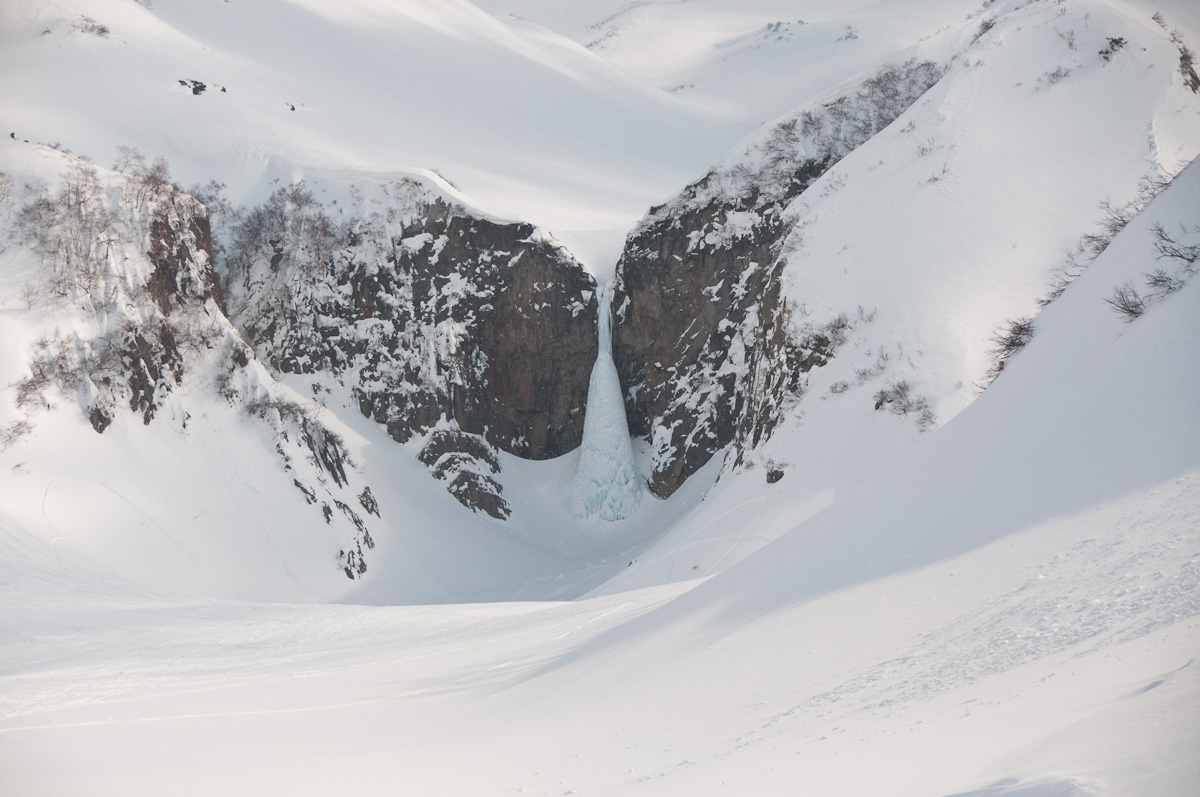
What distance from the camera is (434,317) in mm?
29188

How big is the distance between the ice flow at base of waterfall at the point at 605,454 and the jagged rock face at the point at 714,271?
2.11 feet

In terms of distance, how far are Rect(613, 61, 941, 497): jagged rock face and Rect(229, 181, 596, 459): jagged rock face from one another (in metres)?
2.34

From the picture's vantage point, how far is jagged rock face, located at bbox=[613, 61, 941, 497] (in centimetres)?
2703

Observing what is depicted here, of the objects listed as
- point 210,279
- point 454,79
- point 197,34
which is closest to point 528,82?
point 454,79

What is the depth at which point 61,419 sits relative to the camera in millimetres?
→ 19344

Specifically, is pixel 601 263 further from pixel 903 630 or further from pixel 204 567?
pixel 903 630

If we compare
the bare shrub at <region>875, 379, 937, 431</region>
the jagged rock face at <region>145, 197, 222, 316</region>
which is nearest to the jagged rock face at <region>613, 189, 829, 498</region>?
the bare shrub at <region>875, 379, 937, 431</region>

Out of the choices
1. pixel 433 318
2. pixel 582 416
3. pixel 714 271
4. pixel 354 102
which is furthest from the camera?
pixel 354 102

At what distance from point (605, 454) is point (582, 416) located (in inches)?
95.0

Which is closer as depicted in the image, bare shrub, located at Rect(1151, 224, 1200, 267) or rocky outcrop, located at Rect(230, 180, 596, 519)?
bare shrub, located at Rect(1151, 224, 1200, 267)

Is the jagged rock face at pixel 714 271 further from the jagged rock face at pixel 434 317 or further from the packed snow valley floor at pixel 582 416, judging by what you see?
the jagged rock face at pixel 434 317

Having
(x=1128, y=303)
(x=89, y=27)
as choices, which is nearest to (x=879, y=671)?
(x=1128, y=303)

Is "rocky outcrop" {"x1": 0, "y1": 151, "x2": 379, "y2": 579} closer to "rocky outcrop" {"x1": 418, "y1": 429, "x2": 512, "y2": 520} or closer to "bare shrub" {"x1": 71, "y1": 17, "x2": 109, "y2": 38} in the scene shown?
"rocky outcrop" {"x1": 418, "y1": 429, "x2": 512, "y2": 520}

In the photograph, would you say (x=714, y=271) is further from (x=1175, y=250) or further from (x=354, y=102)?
(x=1175, y=250)
